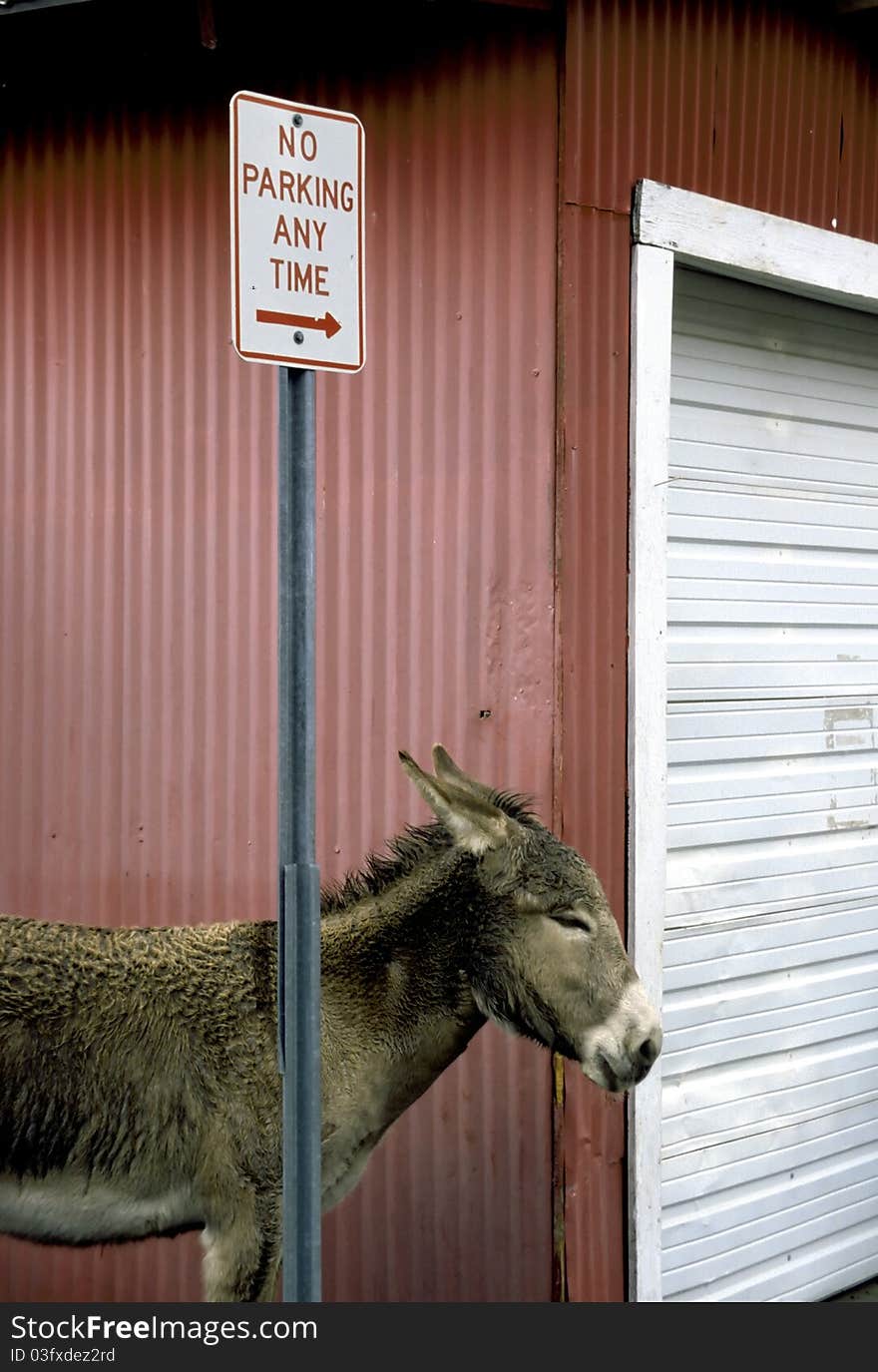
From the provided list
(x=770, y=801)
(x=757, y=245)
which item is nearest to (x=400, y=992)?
(x=770, y=801)

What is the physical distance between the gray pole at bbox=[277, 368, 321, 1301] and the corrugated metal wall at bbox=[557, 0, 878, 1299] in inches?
79.6

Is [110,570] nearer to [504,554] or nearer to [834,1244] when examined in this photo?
[504,554]

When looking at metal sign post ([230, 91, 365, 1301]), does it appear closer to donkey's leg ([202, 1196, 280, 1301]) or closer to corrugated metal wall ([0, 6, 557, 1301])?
donkey's leg ([202, 1196, 280, 1301])

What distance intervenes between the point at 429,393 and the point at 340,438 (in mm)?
324

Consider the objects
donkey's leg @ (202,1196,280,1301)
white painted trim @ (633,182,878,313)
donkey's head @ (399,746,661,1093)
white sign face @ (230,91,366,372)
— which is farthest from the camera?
white painted trim @ (633,182,878,313)

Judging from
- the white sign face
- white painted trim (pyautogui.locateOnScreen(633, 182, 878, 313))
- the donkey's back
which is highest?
white painted trim (pyautogui.locateOnScreen(633, 182, 878, 313))

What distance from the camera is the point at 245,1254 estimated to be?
3.47 metres

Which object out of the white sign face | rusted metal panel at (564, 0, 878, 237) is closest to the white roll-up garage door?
rusted metal panel at (564, 0, 878, 237)

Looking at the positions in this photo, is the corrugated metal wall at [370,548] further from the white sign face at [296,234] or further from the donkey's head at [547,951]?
the white sign face at [296,234]

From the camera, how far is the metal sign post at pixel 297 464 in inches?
106

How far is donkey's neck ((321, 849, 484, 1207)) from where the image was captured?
3668mm

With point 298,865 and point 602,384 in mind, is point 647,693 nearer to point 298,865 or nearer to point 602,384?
point 602,384

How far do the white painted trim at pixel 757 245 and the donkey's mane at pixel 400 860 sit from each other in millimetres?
2128

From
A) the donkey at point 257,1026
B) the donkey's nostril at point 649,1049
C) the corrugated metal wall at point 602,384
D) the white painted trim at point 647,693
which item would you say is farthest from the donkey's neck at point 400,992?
the white painted trim at point 647,693
